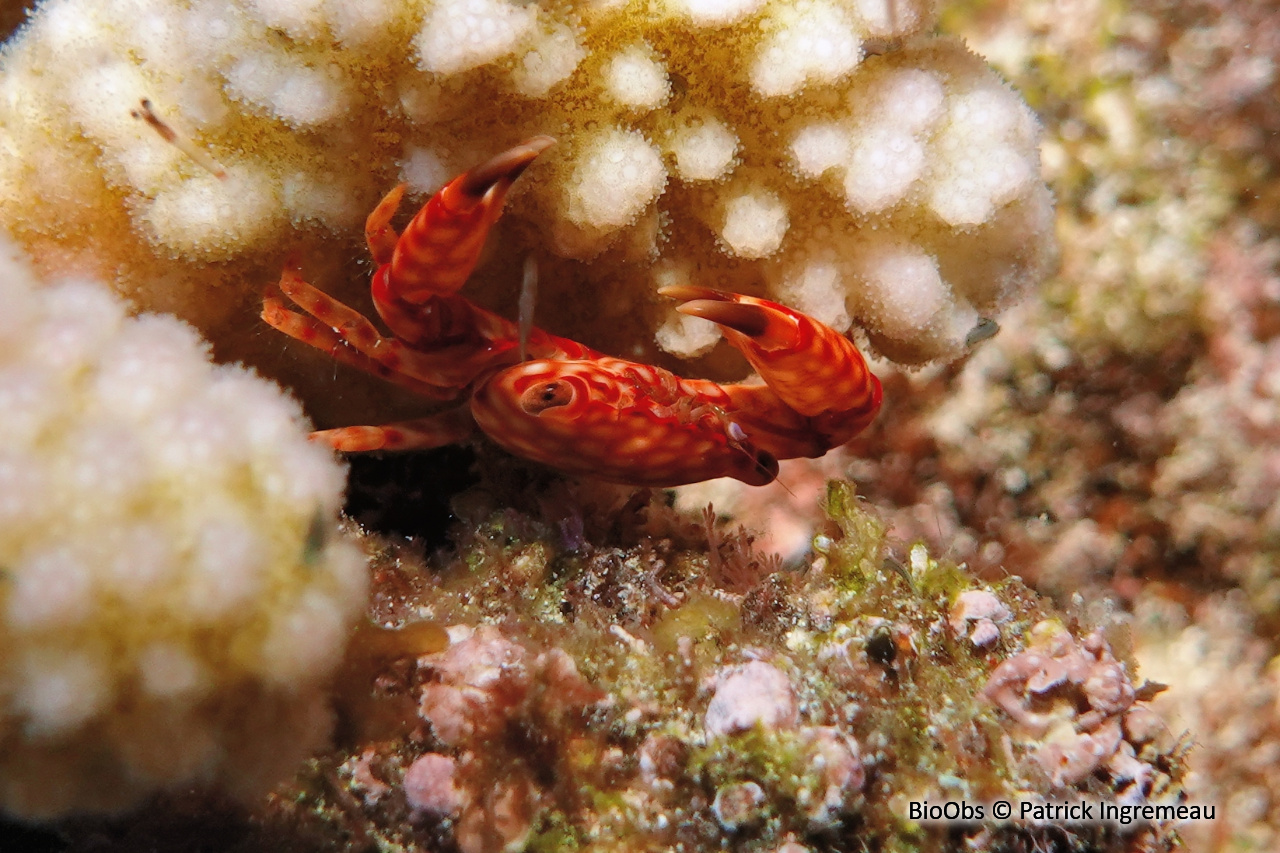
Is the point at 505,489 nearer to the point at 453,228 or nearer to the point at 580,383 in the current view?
the point at 580,383

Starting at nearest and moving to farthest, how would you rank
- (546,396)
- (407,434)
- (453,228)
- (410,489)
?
(453,228) → (546,396) → (407,434) → (410,489)

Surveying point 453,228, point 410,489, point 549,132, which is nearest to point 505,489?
point 410,489

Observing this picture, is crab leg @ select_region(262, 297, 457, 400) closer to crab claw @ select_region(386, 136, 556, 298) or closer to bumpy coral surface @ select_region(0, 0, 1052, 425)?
bumpy coral surface @ select_region(0, 0, 1052, 425)

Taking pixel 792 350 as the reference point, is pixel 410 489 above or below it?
below

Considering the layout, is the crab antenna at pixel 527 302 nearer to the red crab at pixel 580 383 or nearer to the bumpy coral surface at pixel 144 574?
the red crab at pixel 580 383

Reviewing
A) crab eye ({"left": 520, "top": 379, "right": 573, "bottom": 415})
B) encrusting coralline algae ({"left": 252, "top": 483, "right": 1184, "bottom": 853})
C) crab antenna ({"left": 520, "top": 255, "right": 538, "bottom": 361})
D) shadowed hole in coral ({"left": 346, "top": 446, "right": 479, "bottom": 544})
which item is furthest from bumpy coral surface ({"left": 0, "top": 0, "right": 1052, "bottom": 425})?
encrusting coralline algae ({"left": 252, "top": 483, "right": 1184, "bottom": 853})

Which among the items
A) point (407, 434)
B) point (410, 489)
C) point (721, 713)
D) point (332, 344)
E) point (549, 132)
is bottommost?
point (410, 489)

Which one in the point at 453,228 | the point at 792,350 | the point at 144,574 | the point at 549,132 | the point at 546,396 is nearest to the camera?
the point at 144,574

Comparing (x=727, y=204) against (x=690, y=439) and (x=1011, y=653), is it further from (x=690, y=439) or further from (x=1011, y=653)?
(x=1011, y=653)
